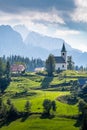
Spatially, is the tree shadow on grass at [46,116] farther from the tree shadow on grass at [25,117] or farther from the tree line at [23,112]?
the tree shadow on grass at [25,117]

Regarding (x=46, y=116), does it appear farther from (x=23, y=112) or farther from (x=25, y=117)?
(x=23, y=112)

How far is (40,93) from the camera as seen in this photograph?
645ft

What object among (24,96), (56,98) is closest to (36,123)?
(56,98)

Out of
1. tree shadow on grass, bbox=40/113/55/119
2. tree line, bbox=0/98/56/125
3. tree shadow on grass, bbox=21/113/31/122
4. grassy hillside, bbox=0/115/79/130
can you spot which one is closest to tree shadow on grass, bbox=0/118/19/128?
tree line, bbox=0/98/56/125

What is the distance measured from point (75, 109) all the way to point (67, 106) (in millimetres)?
6119

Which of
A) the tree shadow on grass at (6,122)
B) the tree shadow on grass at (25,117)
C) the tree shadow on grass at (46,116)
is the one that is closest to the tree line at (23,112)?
the tree shadow on grass at (25,117)

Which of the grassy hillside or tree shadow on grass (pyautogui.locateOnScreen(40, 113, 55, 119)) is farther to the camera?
tree shadow on grass (pyautogui.locateOnScreen(40, 113, 55, 119))

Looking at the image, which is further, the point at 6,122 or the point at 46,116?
the point at 6,122

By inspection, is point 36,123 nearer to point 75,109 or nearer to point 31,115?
point 31,115

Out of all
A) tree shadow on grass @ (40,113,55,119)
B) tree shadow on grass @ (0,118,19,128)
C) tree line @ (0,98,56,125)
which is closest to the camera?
tree shadow on grass @ (0,118,19,128)

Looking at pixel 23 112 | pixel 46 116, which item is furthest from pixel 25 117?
pixel 46 116

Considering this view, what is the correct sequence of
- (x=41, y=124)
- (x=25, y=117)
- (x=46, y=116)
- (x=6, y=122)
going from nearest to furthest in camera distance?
(x=41, y=124)
(x=46, y=116)
(x=6, y=122)
(x=25, y=117)

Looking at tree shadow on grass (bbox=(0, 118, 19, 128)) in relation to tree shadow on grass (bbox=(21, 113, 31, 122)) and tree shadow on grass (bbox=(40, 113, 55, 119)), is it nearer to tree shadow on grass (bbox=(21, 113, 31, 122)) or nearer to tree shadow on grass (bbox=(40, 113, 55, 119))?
tree shadow on grass (bbox=(21, 113, 31, 122))

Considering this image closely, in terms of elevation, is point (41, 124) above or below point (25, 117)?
below
